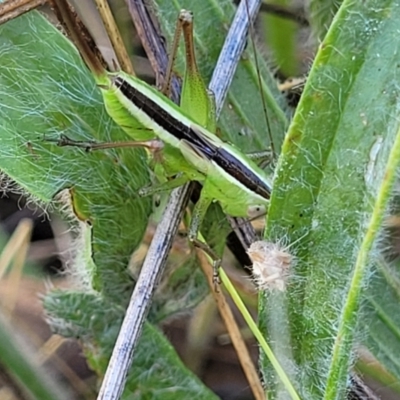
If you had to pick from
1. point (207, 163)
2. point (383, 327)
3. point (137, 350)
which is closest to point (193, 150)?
point (207, 163)

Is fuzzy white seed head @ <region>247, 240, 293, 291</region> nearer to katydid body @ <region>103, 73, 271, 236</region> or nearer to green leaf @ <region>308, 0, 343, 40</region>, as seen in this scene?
katydid body @ <region>103, 73, 271, 236</region>

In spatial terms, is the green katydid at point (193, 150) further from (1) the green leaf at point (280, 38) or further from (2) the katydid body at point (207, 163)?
(1) the green leaf at point (280, 38)

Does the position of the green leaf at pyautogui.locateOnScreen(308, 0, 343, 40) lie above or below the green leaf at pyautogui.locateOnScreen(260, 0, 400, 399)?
above

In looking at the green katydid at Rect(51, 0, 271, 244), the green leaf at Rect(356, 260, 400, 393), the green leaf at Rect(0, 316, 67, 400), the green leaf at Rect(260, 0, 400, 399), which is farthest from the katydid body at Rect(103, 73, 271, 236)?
the green leaf at Rect(0, 316, 67, 400)

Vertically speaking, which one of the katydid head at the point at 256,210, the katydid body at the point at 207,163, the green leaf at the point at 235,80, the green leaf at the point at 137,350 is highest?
the green leaf at the point at 235,80

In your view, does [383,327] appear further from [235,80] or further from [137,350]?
[235,80]

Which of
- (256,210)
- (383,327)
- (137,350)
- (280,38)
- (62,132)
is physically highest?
(280,38)

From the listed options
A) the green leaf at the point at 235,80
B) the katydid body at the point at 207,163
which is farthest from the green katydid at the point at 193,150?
the green leaf at the point at 235,80
